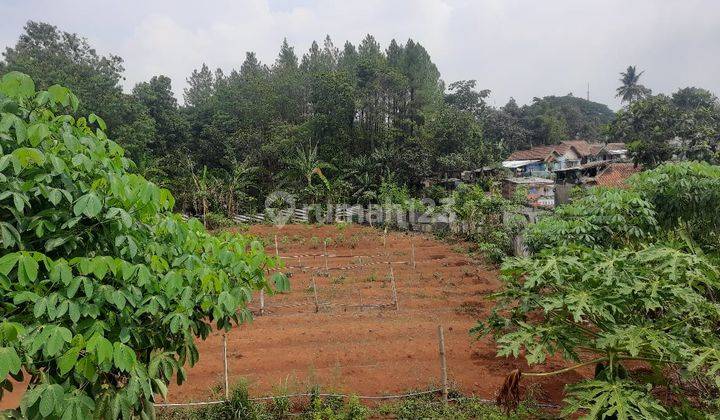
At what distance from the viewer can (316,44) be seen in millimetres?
29562

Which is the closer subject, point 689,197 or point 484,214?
point 689,197

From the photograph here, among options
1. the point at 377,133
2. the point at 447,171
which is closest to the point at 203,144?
the point at 377,133

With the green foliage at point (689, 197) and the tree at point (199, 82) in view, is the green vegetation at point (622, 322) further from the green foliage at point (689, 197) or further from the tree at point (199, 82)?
the tree at point (199, 82)

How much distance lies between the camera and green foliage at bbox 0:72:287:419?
180 cm

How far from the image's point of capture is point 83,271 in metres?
1.93

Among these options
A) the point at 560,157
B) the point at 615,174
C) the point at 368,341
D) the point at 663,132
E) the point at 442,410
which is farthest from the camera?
the point at 560,157

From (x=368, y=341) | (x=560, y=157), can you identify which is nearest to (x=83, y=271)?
(x=368, y=341)

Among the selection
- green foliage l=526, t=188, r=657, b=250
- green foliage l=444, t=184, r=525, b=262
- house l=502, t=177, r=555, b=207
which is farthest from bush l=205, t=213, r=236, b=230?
green foliage l=526, t=188, r=657, b=250

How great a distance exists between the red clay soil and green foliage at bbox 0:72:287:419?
320 centimetres

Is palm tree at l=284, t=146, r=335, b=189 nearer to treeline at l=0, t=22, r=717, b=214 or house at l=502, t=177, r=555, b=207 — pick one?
treeline at l=0, t=22, r=717, b=214

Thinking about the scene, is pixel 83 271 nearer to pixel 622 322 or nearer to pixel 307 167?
pixel 622 322

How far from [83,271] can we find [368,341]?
545 centimetres

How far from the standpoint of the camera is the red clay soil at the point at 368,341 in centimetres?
547

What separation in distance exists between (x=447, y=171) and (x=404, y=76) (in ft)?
18.5
